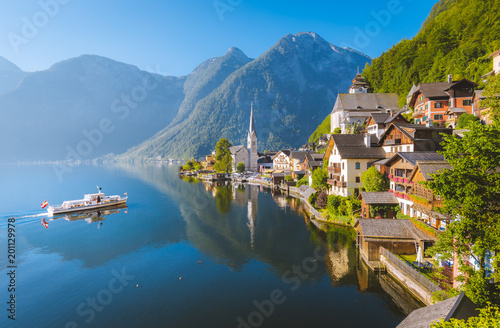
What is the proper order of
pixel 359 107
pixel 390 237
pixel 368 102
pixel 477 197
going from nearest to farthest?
pixel 477 197
pixel 390 237
pixel 359 107
pixel 368 102

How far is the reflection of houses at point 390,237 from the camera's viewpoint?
27.3 metres

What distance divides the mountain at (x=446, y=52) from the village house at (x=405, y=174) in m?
44.8

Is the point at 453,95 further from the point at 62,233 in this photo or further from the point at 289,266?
the point at 62,233

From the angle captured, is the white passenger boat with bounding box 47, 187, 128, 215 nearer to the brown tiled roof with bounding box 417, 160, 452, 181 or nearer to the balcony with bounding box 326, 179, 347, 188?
the balcony with bounding box 326, 179, 347, 188

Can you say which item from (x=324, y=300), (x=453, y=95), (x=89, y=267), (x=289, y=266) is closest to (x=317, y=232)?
(x=289, y=266)

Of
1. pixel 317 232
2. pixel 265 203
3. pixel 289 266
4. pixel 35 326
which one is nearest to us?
pixel 35 326

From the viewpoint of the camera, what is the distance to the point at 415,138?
136ft

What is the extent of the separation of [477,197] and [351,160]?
1389 inches

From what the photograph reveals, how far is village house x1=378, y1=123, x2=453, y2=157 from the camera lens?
40.9 meters

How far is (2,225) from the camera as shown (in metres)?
49.9

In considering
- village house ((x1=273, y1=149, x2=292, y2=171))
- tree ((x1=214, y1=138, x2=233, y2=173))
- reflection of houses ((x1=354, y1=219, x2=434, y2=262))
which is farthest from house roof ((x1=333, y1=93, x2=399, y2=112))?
reflection of houses ((x1=354, y1=219, x2=434, y2=262))

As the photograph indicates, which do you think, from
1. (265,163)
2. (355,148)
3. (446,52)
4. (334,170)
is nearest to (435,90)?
(355,148)

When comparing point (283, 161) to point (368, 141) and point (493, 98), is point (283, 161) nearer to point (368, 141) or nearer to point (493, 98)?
point (368, 141)

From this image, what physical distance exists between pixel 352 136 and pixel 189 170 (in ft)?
396
